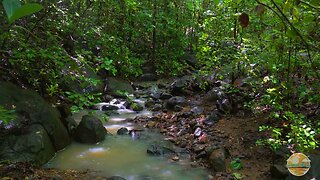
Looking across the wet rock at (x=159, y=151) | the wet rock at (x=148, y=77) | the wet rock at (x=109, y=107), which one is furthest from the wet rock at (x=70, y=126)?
the wet rock at (x=148, y=77)

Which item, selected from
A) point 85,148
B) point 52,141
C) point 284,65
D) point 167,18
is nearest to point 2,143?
point 52,141

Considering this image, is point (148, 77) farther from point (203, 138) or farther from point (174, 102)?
point (203, 138)

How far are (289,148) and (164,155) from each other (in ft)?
7.49

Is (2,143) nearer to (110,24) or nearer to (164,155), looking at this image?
(164,155)

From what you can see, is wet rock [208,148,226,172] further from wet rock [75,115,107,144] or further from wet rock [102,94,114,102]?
wet rock [102,94,114,102]

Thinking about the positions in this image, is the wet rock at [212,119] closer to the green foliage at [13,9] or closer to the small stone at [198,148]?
the small stone at [198,148]

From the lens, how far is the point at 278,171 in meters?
4.60

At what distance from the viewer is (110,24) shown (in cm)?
1188

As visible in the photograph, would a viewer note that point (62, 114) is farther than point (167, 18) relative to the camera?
No

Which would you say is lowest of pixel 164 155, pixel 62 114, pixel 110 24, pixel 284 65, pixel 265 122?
pixel 164 155

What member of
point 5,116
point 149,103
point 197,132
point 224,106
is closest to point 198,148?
point 197,132

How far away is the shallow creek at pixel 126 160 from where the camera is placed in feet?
17.2

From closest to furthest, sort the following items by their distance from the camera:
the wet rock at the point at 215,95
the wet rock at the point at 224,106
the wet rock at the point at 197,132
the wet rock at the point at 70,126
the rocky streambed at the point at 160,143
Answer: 1. the rocky streambed at the point at 160,143
2. the wet rock at the point at 70,126
3. the wet rock at the point at 197,132
4. the wet rock at the point at 224,106
5. the wet rock at the point at 215,95

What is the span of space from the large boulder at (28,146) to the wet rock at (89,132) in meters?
0.84
